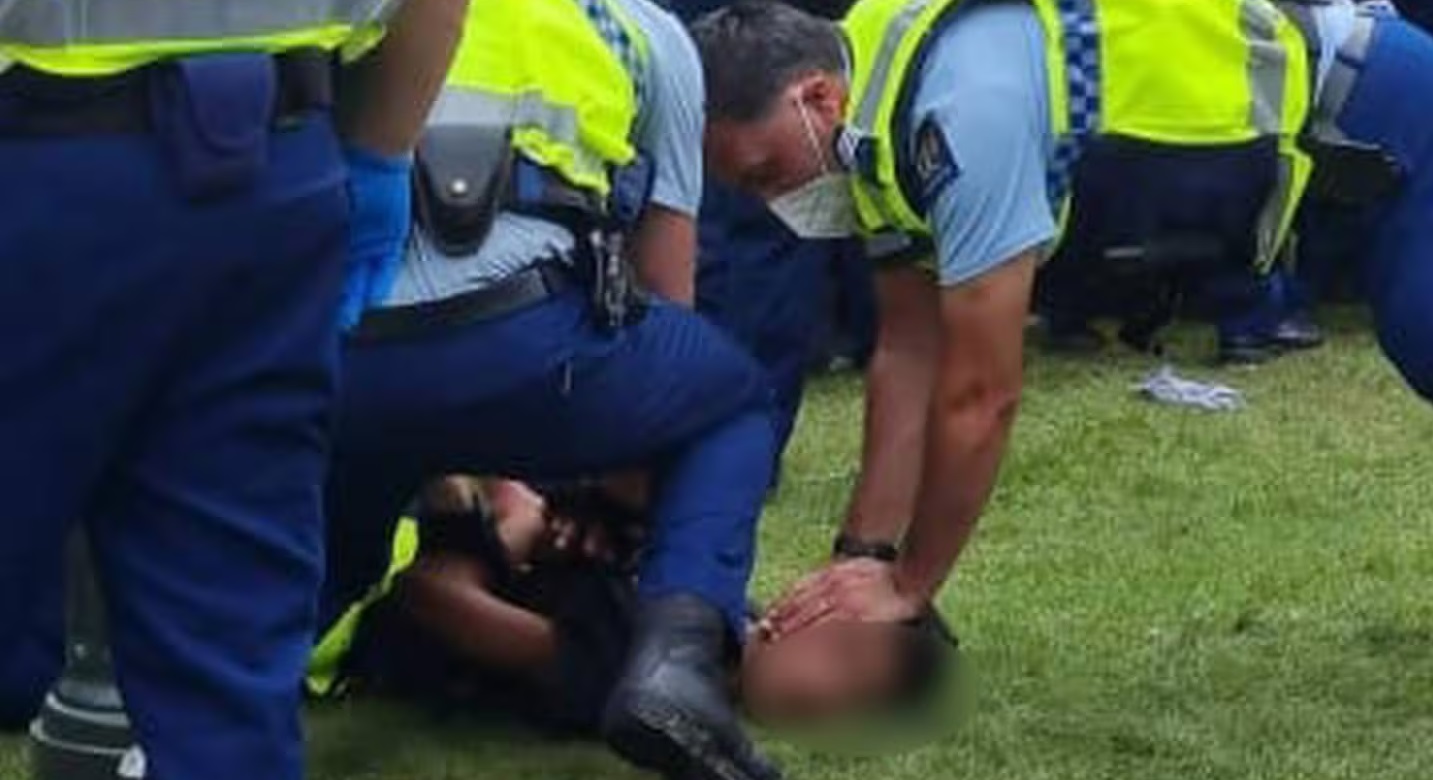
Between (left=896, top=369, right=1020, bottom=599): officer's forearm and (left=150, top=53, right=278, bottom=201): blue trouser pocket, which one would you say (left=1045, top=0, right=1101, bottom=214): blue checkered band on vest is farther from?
(left=150, top=53, right=278, bottom=201): blue trouser pocket

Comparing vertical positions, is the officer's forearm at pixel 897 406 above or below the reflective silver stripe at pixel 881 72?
below

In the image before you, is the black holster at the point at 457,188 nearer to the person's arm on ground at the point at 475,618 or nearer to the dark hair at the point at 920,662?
the person's arm on ground at the point at 475,618

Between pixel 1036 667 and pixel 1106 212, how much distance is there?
573 millimetres

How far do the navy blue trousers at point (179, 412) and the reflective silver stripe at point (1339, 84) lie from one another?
175 centimetres

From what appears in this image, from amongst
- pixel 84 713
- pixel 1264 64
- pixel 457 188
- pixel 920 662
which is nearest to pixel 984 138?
pixel 1264 64

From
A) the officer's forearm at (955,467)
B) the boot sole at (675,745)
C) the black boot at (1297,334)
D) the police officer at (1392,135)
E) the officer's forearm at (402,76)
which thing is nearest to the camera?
the officer's forearm at (402,76)

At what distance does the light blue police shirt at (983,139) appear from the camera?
3584mm

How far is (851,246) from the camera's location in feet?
18.9

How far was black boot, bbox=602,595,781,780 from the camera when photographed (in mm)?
3471

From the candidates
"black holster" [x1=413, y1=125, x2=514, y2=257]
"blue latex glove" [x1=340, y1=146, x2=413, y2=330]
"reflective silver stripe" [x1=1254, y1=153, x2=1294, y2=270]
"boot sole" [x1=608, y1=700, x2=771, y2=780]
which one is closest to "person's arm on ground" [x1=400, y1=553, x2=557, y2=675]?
"boot sole" [x1=608, y1=700, x2=771, y2=780]

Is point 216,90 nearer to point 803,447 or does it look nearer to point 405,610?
point 405,610

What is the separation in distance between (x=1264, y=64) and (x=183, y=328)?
5.95 feet

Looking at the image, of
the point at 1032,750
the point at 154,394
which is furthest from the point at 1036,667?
the point at 154,394

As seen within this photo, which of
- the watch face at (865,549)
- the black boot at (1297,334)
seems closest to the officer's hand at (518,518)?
the watch face at (865,549)
